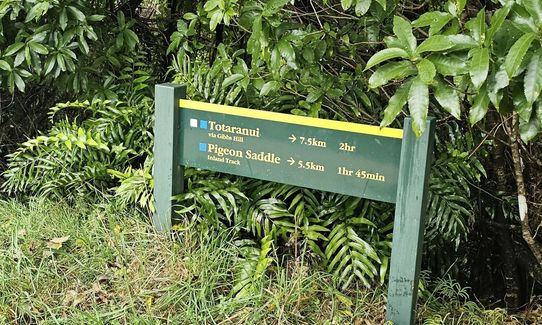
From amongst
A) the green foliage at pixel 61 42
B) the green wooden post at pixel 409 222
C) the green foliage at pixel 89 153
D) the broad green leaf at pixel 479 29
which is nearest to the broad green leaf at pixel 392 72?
the broad green leaf at pixel 479 29

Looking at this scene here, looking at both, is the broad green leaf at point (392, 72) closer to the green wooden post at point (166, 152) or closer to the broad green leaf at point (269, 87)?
the broad green leaf at point (269, 87)

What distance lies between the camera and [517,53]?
6.41 ft

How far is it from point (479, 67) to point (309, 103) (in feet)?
4.66

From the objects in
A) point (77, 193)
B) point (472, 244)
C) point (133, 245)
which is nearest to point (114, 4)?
point (77, 193)

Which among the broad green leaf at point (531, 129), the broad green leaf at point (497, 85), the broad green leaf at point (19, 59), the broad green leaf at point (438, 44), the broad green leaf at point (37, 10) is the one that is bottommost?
the broad green leaf at point (531, 129)

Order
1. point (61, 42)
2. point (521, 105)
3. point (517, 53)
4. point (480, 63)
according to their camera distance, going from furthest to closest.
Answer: point (61, 42) < point (521, 105) < point (480, 63) < point (517, 53)

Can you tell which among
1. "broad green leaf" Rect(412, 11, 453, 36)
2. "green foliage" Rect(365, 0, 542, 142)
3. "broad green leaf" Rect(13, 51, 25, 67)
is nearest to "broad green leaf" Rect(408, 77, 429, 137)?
"green foliage" Rect(365, 0, 542, 142)

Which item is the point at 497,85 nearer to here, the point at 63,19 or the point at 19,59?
the point at 63,19

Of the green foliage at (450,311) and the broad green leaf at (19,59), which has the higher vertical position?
the broad green leaf at (19,59)

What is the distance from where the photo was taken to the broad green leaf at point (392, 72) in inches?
88.1

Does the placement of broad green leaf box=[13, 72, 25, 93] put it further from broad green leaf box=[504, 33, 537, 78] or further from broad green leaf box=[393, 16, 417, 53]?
broad green leaf box=[504, 33, 537, 78]

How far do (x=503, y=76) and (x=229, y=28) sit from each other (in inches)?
106

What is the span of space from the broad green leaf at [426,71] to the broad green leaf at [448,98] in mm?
118

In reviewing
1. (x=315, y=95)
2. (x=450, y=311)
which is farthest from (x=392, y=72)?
(x=450, y=311)
